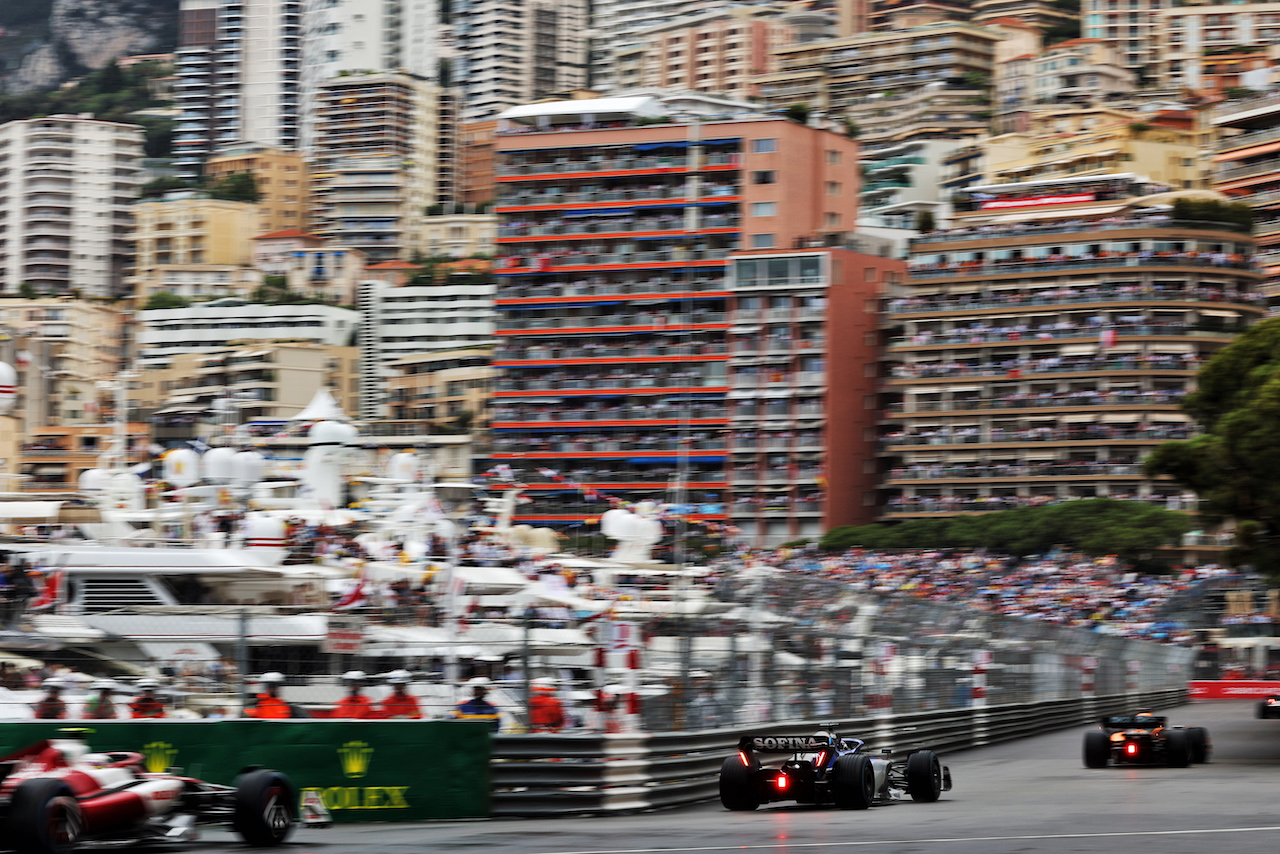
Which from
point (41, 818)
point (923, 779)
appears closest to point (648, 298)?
point (923, 779)

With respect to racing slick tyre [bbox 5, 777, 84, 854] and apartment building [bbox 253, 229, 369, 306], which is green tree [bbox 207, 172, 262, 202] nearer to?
apartment building [bbox 253, 229, 369, 306]

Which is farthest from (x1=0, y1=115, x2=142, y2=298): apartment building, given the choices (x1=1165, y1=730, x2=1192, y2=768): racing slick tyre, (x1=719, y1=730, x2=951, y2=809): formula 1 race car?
(x1=719, y1=730, x2=951, y2=809): formula 1 race car

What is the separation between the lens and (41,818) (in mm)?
11875

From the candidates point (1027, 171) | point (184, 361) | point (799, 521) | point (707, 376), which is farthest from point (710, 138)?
point (184, 361)

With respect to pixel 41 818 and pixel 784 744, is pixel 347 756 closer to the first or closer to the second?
pixel 784 744

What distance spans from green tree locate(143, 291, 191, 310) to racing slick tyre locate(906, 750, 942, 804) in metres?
130

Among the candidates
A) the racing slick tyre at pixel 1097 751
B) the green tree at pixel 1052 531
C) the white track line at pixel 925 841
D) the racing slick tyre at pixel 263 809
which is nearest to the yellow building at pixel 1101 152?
the green tree at pixel 1052 531

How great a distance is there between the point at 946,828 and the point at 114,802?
21.8 ft

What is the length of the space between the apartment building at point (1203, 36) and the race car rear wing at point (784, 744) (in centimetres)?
14334

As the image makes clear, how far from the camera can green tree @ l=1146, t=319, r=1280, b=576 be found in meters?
28.1

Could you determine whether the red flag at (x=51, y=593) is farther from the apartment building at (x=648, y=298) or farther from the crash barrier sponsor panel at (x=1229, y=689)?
the apartment building at (x=648, y=298)

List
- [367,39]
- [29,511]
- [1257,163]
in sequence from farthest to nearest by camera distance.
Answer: [367,39] < [1257,163] < [29,511]

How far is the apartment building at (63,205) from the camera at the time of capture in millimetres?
178125

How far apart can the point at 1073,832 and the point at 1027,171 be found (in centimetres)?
12278
